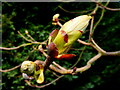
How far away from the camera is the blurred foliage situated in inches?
65.2

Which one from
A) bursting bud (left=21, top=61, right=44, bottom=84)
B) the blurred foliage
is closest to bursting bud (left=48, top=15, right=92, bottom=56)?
bursting bud (left=21, top=61, right=44, bottom=84)

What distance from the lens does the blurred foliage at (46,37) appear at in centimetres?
166

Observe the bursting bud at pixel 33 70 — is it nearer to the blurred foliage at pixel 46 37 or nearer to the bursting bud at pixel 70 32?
the bursting bud at pixel 70 32

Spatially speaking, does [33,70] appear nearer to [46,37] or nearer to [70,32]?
[70,32]

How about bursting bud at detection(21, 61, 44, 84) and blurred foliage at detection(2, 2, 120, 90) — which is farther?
blurred foliage at detection(2, 2, 120, 90)

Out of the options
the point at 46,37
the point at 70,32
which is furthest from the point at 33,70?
the point at 46,37

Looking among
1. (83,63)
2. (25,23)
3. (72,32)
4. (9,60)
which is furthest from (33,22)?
(72,32)

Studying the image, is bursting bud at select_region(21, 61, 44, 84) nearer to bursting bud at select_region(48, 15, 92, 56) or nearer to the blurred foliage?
bursting bud at select_region(48, 15, 92, 56)

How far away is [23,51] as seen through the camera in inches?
66.0

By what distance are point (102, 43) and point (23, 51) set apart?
2.56ft

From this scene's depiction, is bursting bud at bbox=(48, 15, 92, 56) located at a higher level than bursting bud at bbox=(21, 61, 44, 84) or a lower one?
higher

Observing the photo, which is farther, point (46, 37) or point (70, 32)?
point (46, 37)

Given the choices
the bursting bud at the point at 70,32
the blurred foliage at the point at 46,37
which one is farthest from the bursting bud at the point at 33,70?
the blurred foliage at the point at 46,37

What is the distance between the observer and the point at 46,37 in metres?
1.64
